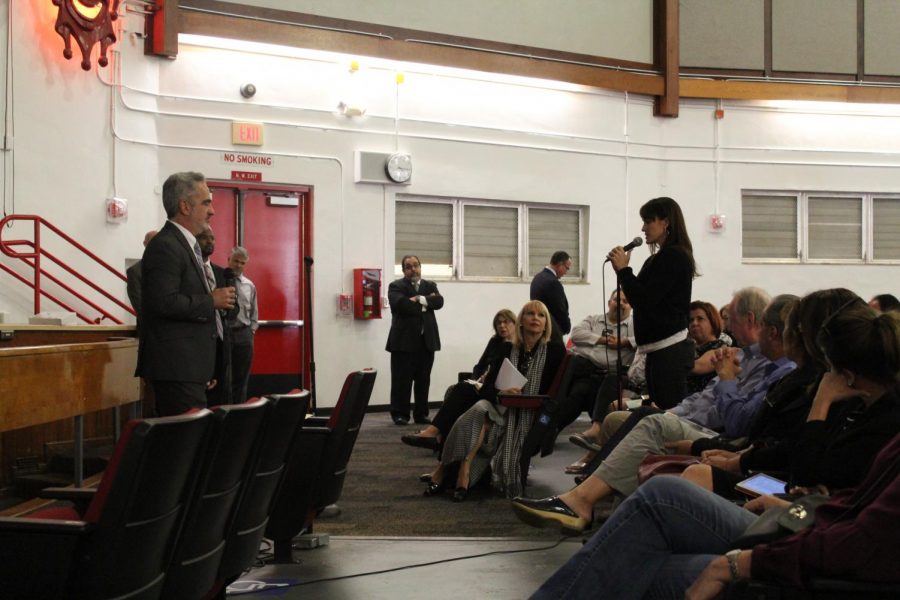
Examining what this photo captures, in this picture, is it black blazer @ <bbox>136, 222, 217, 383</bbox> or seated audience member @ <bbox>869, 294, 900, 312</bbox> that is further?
seated audience member @ <bbox>869, 294, 900, 312</bbox>

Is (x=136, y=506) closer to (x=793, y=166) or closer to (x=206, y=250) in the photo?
(x=206, y=250)

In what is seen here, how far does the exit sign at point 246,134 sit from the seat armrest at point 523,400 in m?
4.64

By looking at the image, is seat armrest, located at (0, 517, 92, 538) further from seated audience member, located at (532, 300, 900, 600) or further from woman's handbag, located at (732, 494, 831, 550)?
woman's handbag, located at (732, 494, 831, 550)

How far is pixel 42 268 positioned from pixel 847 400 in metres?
6.80

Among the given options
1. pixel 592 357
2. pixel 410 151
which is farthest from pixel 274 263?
pixel 592 357

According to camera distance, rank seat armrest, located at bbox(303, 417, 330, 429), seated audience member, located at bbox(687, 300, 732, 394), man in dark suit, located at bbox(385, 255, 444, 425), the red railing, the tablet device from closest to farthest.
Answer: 1. the tablet device
2. seat armrest, located at bbox(303, 417, 330, 429)
3. seated audience member, located at bbox(687, 300, 732, 394)
4. the red railing
5. man in dark suit, located at bbox(385, 255, 444, 425)

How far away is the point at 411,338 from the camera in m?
9.27

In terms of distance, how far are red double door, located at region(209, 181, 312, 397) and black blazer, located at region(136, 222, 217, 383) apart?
17.5 feet

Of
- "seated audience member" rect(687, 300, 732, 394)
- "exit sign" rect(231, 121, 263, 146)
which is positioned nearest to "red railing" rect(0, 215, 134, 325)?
"exit sign" rect(231, 121, 263, 146)

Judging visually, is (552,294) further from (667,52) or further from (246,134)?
(667,52)

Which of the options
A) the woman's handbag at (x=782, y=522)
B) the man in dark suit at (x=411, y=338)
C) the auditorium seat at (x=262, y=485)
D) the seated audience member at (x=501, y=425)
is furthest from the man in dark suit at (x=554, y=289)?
the woman's handbag at (x=782, y=522)

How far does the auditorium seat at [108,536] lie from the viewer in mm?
2006

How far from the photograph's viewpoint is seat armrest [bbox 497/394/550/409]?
570 cm

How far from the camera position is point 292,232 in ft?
32.0
